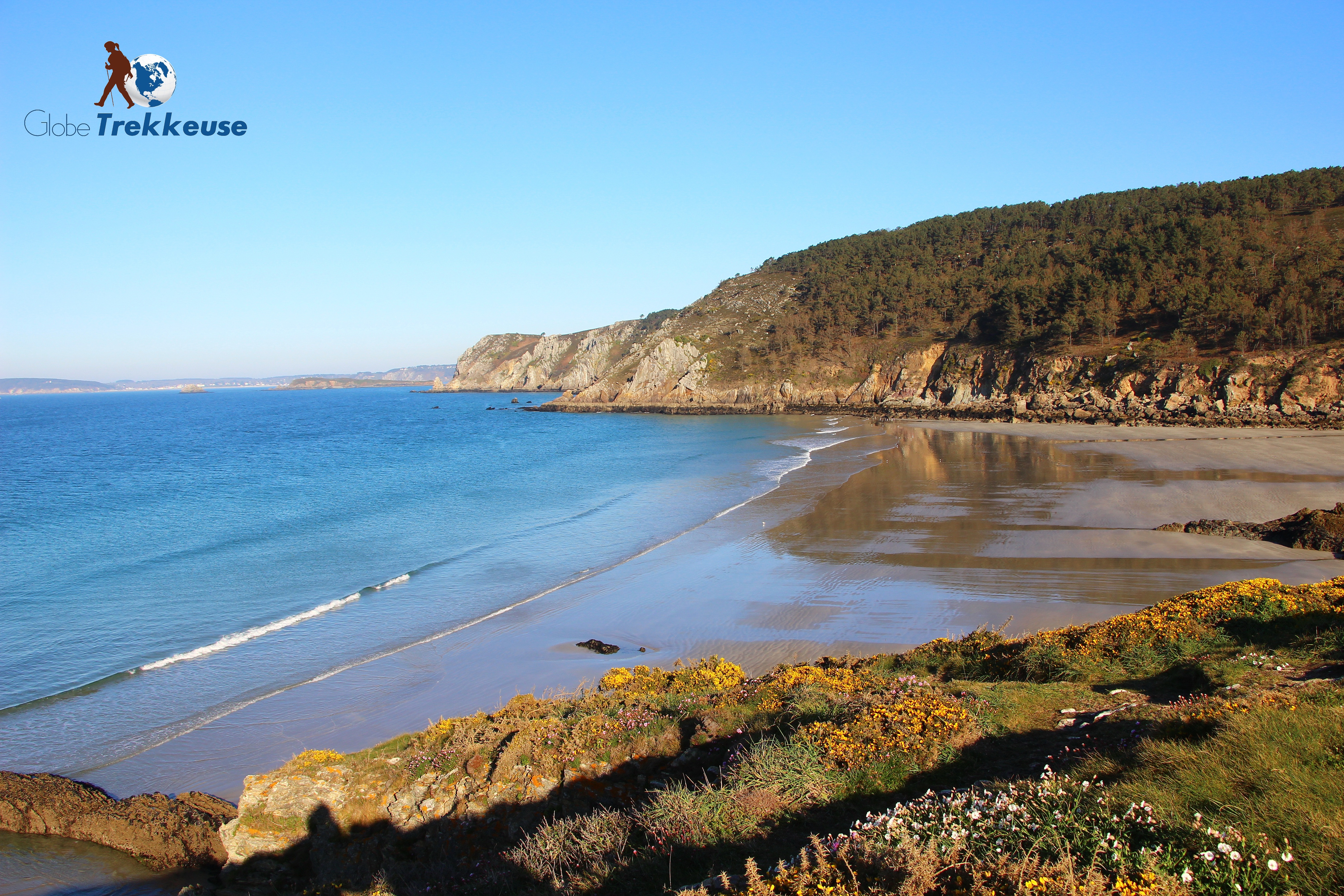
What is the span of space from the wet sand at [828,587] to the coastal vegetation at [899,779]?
3.72 meters

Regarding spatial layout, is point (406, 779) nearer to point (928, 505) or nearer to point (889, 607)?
Answer: point (889, 607)

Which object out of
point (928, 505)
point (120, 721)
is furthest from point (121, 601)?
point (928, 505)

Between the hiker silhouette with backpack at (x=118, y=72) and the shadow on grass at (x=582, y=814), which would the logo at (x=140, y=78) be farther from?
the shadow on grass at (x=582, y=814)

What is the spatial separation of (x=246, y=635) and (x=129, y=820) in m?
7.44

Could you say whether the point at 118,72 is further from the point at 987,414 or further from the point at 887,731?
the point at 987,414

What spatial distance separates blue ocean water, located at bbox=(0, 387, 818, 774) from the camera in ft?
41.8

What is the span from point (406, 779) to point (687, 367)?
304ft

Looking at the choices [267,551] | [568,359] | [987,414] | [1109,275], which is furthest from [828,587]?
[568,359]

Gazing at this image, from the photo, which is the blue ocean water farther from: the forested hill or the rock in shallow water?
the forested hill

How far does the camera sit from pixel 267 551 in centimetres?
2241

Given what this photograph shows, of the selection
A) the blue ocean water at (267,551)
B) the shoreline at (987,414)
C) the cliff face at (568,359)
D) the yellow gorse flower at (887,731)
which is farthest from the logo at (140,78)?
the cliff face at (568,359)

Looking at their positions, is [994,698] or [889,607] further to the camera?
[889,607]

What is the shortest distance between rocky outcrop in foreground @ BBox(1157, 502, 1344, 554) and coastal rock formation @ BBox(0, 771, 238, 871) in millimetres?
22252

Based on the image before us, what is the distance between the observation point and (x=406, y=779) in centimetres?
729
